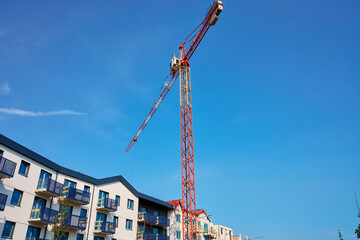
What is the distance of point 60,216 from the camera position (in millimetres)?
32438

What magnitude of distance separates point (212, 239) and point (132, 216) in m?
24.1

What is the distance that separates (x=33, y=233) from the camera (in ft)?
100

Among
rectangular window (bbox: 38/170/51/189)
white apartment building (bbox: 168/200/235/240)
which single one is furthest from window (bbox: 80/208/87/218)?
white apartment building (bbox: 168/200/235/240)

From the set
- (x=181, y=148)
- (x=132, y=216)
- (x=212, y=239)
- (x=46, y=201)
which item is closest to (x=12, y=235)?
(x=46, y=201)

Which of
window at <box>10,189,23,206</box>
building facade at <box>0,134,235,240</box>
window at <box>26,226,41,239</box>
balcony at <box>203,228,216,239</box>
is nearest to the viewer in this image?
building facade at <box>0,134,235,240</box>

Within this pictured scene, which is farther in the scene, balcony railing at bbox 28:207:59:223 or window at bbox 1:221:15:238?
balcony railing at bbox 28:207:59:223

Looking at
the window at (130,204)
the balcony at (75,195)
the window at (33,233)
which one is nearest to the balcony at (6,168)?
the window at (33,233)

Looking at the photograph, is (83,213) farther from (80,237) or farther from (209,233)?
(209,233)

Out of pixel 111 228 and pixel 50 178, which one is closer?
pixel 50 178

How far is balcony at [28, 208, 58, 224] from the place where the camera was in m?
30.1

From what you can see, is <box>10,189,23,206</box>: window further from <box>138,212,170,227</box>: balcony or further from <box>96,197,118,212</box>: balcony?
<box>138,212,170,227</box>: balcony

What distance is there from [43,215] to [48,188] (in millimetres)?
2677

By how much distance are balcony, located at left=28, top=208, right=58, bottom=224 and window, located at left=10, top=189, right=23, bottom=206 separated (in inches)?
77.1

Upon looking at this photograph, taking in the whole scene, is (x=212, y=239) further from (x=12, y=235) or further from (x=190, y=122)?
(x=12, y=235)
